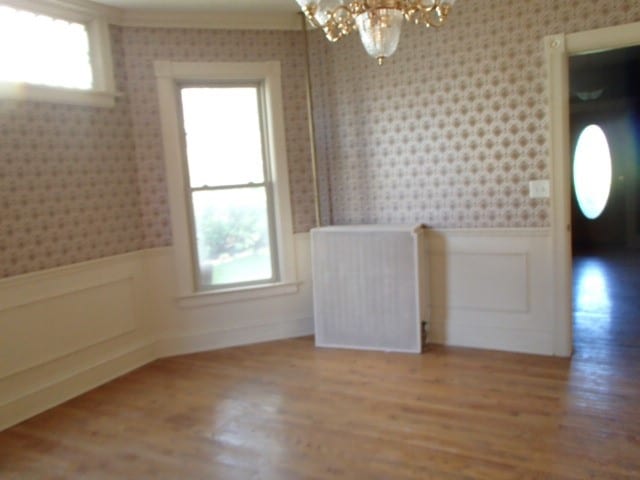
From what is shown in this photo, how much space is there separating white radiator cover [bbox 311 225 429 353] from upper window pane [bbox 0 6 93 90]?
2.00m

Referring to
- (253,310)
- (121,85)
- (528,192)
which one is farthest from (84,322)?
(528,192)

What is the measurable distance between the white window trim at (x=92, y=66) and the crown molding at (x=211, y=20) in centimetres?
18

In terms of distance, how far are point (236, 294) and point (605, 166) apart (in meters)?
5.99

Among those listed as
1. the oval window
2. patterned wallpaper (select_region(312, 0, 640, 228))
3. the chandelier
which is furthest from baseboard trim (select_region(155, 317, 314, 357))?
the oval window

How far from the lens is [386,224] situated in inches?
161

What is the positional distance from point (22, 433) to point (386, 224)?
2737 millimetres

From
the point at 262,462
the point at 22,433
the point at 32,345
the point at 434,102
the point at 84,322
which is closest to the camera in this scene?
the point at 262,462

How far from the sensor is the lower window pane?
4145 millimetres

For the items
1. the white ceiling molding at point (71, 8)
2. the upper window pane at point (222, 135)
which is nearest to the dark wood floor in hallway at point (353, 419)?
the upper window pane at point (222, 135)

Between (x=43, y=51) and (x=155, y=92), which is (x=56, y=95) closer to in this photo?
(x=43, y=51)

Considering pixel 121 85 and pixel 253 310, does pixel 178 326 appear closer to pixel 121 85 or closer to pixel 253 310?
pixel 253 310

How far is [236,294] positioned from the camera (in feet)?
13.9

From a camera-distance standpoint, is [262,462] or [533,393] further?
[533,393]

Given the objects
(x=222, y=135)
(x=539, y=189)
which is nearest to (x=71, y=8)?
(x=222, y=135)
